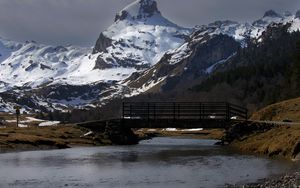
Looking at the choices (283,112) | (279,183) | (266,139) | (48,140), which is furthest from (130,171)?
(283,112)

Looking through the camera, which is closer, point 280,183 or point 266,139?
point 280,183

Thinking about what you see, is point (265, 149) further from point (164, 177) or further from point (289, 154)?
point (164, 177)

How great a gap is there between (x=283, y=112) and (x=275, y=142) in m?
35.7

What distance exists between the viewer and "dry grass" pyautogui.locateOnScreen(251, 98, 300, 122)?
359 feet

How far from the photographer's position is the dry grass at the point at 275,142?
235ft

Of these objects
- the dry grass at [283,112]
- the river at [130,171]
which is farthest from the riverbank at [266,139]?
the dry grass at [283,112]

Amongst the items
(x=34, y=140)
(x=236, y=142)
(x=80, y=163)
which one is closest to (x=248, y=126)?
(x=236, y=142)

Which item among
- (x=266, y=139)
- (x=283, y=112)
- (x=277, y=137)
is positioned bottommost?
(x=266, y=139)

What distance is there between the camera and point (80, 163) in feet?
231

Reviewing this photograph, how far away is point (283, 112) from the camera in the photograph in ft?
383

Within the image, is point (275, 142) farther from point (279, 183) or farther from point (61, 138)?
point (61, 138)

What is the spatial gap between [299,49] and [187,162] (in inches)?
4321

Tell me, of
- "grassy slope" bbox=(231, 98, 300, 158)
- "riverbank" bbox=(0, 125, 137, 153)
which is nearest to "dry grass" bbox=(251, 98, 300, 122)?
"grassy slope" bbox=(231, 98, 300, 158)

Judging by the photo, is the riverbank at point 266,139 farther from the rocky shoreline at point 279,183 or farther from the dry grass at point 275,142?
the rocky shoreline at point 279,183
